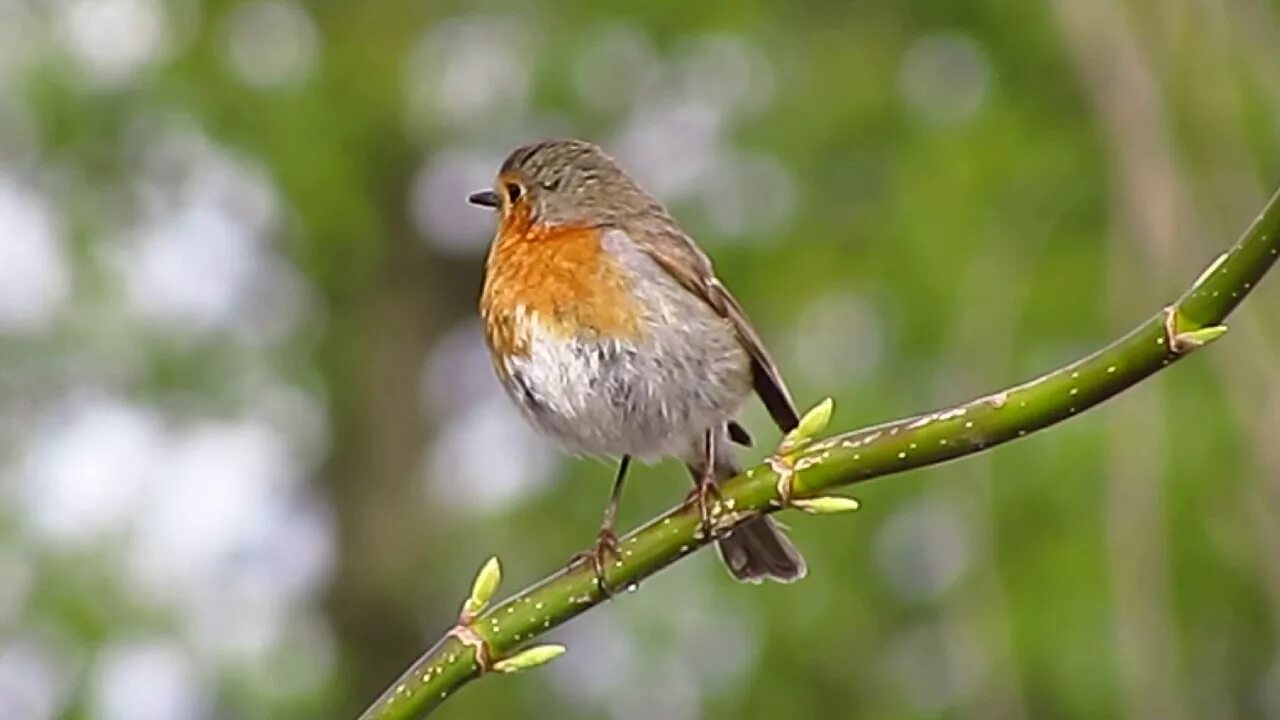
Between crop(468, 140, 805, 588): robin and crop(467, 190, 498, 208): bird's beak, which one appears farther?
crop(467, 190, 498, 208): bird's beak

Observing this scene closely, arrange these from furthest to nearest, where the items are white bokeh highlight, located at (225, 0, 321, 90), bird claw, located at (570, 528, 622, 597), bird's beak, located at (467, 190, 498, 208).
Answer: white bokeh highlight, located at (225, 0, 321, 90)
bird's beak, located at (467, 190, 498, 208)
bird claw, located at (570, 528, 622, 597)

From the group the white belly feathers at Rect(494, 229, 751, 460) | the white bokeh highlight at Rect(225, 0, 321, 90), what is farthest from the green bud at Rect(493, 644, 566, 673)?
the white bokeh highlight at Rect(225, 0, 321, 90)

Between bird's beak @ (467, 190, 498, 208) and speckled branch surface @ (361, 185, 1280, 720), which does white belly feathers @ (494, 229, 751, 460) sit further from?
speckled branch surface @ (361, 185, 1280, 720)

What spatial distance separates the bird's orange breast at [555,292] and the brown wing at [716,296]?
0.36 feet

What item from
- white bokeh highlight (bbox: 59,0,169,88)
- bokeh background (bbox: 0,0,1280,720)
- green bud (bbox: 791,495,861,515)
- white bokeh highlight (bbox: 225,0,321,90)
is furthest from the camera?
white bokeh highlight (bbox: 225,0,321,90)

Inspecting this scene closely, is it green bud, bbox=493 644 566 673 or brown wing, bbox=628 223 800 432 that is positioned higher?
brown wing, bbox=628 223 800 432

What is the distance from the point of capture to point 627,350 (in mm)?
3473

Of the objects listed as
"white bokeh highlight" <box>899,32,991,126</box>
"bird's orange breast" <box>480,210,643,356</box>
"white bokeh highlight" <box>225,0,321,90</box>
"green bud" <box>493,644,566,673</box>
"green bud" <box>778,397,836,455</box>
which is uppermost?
"white bokeh highlight" <box>225,0,321,90</box>

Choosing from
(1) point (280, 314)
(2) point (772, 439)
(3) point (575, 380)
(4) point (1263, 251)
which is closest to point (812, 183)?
(2) point (772, 439)

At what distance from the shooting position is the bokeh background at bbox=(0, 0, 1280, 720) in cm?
635

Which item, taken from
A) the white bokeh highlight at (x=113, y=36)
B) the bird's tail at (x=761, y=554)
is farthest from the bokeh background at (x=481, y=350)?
Result: the bird's tail at (x=761, y=554)

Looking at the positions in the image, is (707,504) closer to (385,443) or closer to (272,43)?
(272,43)

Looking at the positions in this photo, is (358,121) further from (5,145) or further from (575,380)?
(575,380)

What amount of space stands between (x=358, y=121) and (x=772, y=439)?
3141mm
